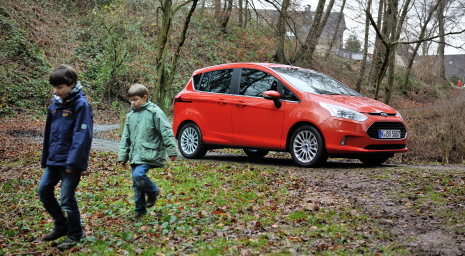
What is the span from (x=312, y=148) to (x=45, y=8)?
79.0ft

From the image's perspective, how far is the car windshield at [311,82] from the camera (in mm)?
9680

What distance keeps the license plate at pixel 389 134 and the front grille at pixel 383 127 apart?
57 mm

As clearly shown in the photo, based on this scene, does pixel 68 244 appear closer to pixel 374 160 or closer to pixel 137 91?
pixel 137 91

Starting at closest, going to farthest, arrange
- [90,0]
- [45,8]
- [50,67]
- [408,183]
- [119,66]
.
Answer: [408,183] < [50,67] < [119,66] < [45,8] < [90,0]

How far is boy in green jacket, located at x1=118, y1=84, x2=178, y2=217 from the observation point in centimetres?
577

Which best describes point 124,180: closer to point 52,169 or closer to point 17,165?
point 17,165

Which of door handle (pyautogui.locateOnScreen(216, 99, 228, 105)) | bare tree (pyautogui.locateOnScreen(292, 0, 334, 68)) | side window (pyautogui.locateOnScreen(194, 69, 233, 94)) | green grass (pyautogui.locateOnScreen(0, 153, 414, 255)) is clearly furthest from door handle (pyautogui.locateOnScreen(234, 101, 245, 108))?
bare tree (pyautogui.locateOnScreen(292, 0, 334, 68))

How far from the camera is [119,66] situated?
2645cm

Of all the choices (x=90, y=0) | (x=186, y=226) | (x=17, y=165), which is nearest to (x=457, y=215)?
(x=186, y=226)

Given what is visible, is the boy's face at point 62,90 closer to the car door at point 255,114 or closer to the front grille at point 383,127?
the car door at point 255,114

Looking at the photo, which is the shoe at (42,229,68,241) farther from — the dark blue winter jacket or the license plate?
the license plate

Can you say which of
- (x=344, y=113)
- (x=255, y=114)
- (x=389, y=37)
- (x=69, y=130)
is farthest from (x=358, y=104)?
(x=389, y=37)

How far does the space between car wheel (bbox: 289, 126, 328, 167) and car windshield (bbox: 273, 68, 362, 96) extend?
0.84 meters

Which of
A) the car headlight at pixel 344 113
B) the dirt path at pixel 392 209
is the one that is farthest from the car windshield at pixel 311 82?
the dirt path at pixel 392 209
